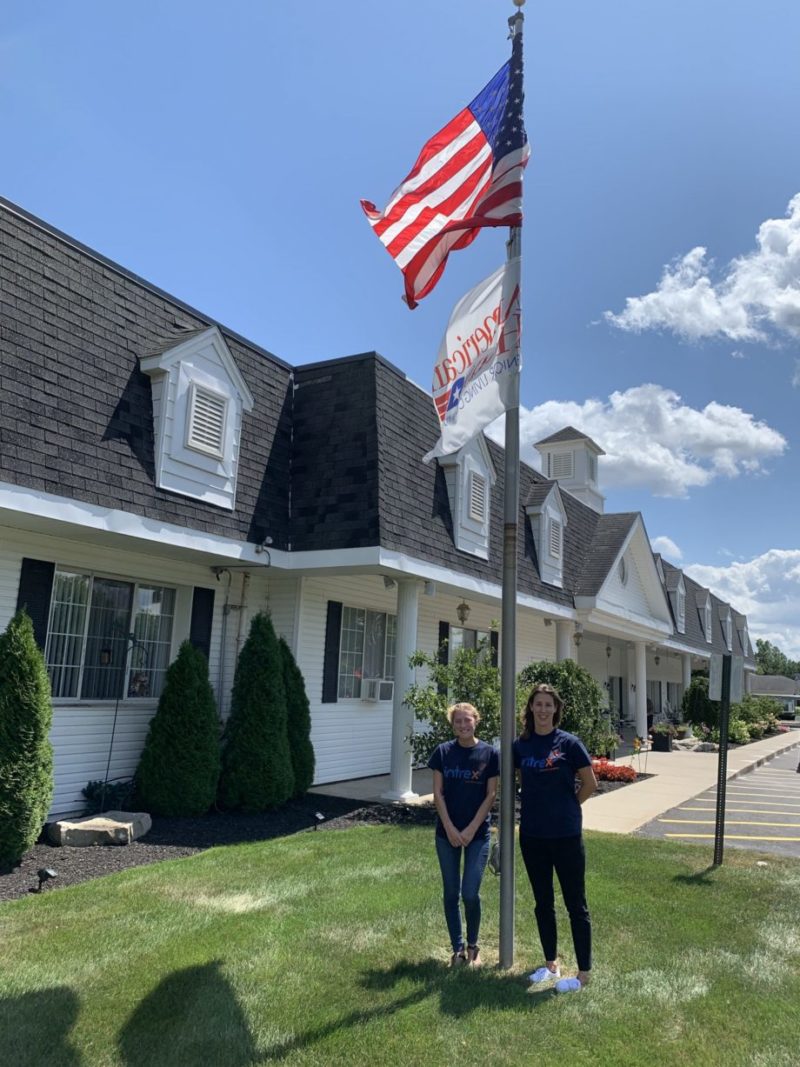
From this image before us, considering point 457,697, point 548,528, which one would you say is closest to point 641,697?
point 548,528

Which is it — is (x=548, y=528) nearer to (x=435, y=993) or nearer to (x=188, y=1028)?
(x=435, y=993)

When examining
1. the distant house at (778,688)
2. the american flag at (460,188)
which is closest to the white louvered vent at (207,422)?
the american flag at (460,188)

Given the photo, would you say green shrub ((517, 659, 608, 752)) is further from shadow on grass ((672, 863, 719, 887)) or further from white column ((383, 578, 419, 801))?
shadow on grass ((672, 863, 719, 887))

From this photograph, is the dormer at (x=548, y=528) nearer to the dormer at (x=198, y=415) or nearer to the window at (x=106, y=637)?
the dormer at (x=198, y=415)

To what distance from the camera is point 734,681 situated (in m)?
8.05

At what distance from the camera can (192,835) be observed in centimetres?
847

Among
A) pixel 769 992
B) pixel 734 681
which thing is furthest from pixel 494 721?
pixel 769 992

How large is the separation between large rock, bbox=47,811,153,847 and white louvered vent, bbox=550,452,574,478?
2084 cm

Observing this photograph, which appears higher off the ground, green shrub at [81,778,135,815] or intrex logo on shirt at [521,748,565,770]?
intrex logo on shirt at [521,748,565,770]

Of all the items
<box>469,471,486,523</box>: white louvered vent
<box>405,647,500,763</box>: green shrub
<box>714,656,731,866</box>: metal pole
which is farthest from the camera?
<box>469,471,486,523</box>: white louvered vent

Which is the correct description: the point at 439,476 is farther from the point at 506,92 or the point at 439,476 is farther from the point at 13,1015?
the point at 13,1015

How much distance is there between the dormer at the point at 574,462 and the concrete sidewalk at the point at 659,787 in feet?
29.7

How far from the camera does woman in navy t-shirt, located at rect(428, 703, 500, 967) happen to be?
471cm

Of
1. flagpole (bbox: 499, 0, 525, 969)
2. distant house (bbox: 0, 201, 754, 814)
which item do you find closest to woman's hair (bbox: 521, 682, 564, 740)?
flagpole (bbox: 499, 0, 525, 969)
